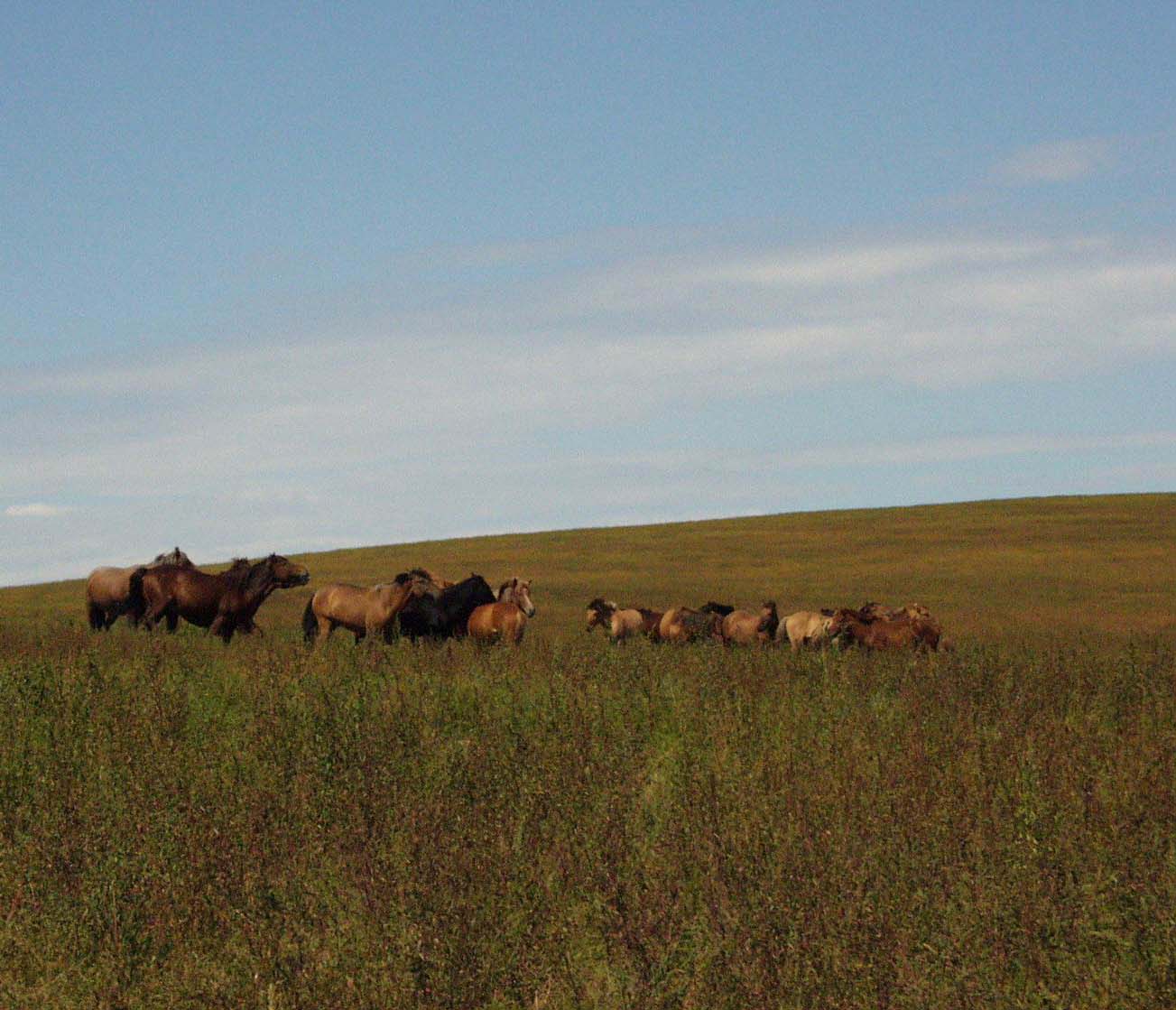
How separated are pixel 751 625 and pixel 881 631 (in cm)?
367

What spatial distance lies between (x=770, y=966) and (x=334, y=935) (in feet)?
6.73

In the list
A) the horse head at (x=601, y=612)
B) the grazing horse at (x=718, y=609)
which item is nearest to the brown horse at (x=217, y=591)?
the horse head at (x=601, y=612)

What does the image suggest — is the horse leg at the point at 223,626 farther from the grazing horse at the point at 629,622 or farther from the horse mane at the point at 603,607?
→ the horse mane at the point at 603,607

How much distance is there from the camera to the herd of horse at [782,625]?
19672mm

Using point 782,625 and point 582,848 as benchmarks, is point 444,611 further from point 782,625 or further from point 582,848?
point 582,848

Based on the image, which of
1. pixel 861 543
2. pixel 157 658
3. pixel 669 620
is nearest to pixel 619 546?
pixel 861 543

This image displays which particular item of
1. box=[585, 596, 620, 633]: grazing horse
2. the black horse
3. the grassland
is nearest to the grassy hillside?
box=[585, 596, 620, 633]: grazing horse

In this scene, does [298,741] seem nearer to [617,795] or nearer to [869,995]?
[617,795]

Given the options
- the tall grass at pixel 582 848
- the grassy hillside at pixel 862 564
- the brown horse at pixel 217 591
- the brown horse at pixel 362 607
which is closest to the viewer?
the tall grass at pixel 582 848

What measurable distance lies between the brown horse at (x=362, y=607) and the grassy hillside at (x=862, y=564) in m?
5.33

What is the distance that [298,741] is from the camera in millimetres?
9297

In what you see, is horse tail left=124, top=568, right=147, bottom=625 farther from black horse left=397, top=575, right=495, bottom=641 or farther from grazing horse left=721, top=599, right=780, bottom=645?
grazing horse left=721, top=599, right=780, bottom=645

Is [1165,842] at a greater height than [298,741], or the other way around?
[298,741]

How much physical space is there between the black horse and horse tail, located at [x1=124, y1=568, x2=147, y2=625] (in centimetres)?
708
